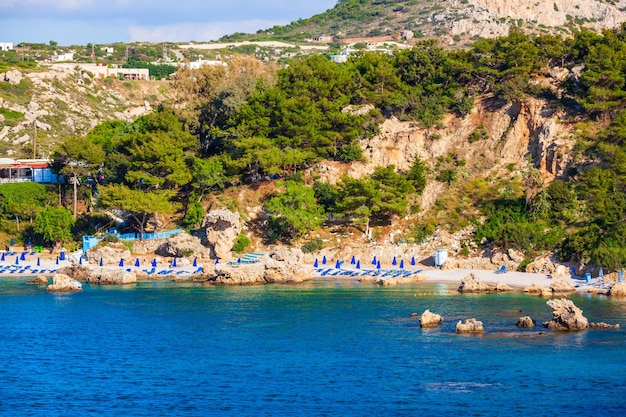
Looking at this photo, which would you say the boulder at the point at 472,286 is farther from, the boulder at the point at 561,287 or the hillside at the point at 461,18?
the hillside at the point at 461,18

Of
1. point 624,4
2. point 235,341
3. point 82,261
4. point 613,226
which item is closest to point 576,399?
point 235,341

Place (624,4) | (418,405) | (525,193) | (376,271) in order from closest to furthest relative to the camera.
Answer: (418,405) < (376,271) < (525,193) < (624,4)

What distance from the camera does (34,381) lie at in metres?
38.2

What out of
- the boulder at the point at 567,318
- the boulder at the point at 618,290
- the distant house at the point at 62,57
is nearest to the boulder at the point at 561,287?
the boulder at the point at 618,290

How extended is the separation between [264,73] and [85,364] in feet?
159

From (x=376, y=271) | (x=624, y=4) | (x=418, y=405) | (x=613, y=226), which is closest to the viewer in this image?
(x=418, y=405)

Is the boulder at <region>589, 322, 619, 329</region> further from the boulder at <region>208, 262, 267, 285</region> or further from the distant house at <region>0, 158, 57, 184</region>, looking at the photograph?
the distant house at <region>0, 158, 57, 184</region>

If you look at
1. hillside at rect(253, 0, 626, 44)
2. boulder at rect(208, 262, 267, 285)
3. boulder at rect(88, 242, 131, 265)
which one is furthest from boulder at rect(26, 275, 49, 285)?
hillside at rect(253, 0, 626, 44)

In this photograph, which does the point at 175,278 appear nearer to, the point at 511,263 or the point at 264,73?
the point at 511,263

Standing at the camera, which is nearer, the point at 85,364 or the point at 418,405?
the point at 418,405

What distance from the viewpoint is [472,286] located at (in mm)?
56156

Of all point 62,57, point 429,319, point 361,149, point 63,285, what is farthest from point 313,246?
point 62,57

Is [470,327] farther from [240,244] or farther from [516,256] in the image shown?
[240,244]

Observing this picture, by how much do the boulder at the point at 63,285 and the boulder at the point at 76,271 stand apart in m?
4.59
